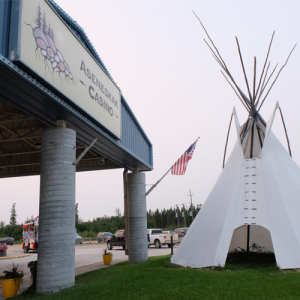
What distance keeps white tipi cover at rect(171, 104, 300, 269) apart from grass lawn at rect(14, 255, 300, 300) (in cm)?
71

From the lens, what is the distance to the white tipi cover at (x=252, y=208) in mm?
9719

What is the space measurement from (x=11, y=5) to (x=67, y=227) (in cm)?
576

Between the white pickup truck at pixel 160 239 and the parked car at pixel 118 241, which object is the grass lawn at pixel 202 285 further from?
the parked car at pixel 118 241

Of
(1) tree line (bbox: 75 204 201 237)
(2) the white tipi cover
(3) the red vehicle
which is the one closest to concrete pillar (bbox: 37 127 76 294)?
(2) the white tipi cover

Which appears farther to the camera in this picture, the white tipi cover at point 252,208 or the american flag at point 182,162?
the american flag at point 182,162

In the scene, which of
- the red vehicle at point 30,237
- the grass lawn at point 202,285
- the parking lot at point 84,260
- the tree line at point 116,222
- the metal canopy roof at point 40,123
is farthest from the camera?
the tree line at point 116,222

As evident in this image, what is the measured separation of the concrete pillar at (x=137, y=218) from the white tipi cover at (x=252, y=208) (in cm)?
439

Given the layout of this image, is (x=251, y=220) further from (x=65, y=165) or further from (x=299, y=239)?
(x=65, y=165)

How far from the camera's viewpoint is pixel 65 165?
935cm

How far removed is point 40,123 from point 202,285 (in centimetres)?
881

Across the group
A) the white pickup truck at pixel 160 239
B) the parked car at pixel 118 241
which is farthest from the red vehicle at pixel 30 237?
the white pickup truck at pixel 160 239

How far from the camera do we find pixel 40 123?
12812 millimetres

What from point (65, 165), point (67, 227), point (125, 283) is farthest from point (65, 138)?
point (125, 283)

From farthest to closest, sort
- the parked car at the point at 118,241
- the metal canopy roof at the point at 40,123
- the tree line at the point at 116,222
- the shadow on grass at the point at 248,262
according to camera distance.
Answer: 1. the tree line at the point at 116,222
2. the parked car at the point at 118,241
3. the shadow on grass at the point at 248,262
4. the metal canopy roof at the point at 40,123
